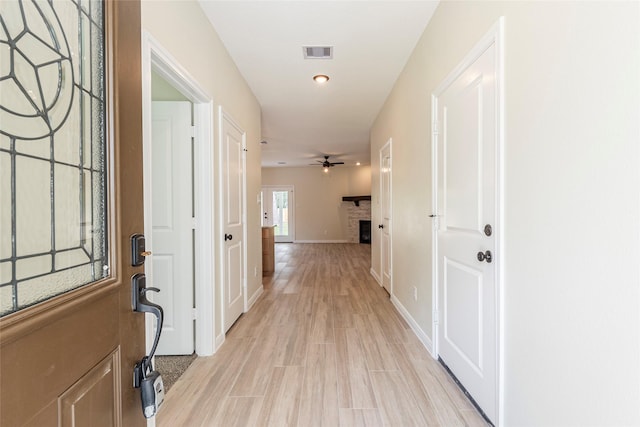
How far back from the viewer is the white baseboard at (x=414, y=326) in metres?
2.26

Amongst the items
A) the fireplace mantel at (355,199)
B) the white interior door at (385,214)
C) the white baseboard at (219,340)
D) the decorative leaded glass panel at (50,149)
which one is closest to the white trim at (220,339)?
the white baseboard at (219,340)

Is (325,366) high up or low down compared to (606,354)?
down

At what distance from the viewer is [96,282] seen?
0.66 metres

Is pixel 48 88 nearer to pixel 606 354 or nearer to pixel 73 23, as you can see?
pixel 73 23

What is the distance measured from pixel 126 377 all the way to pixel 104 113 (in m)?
0.67

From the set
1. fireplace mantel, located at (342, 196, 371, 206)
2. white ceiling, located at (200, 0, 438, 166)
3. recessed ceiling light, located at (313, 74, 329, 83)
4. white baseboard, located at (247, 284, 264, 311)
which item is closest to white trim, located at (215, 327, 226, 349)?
white baseboard, located at (247, 284, 264, 311)

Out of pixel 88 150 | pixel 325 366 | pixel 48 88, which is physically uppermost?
pixel 48 88

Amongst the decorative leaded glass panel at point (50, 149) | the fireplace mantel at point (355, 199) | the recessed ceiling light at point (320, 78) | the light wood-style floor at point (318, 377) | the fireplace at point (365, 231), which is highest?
the recessed ceiling light at point (320, 78)

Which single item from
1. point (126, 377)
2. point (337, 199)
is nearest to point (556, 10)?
point (126, 377)

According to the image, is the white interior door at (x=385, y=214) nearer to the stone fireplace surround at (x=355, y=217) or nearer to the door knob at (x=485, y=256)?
the door knob at (x=485, y=256)

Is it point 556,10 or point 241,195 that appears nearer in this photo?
point 556,10

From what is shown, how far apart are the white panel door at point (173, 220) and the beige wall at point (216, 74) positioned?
21 centimetres

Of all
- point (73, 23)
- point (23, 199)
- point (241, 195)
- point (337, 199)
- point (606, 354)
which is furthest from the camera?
point (337, 199)

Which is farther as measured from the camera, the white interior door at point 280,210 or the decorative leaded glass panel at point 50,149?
the white interior door at point 280,210
